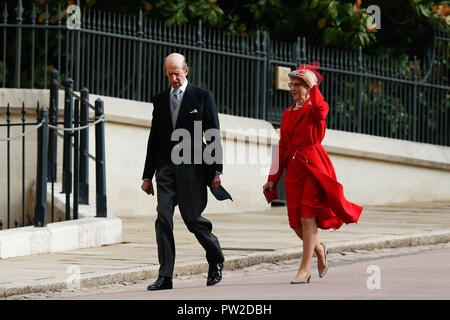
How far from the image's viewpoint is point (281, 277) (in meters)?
10.5

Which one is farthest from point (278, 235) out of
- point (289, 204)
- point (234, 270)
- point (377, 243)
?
point (289, 204)

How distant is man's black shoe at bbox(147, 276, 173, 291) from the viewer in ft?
31.4

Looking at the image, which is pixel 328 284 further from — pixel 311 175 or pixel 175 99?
pixel 175 99

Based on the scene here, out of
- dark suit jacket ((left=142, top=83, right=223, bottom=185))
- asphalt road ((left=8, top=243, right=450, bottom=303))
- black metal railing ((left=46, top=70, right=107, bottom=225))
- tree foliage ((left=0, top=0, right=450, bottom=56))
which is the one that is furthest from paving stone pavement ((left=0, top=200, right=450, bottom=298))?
tree foliage ((left=0, top=0, right=450, bottom=56))

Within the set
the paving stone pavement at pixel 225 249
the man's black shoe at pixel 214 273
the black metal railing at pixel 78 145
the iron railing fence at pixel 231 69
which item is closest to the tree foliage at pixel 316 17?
the iron railing fence at pixel 231 69

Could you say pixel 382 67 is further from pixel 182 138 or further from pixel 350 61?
pixel 182 138

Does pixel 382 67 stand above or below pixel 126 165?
above

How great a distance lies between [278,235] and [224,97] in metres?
4.12

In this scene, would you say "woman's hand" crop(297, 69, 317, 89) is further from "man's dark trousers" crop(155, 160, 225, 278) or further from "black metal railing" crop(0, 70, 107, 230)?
"black metal railing" crop(0, 70, 107, 230)

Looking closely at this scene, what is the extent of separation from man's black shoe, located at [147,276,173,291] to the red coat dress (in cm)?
112

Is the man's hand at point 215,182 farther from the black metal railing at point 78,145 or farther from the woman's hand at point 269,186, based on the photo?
the black metal railing at point 78,145

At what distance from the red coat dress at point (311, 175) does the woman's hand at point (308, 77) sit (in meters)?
0.05

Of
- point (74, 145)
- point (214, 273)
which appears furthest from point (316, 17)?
point (214, 273)

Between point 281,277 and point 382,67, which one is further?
point 382,67
